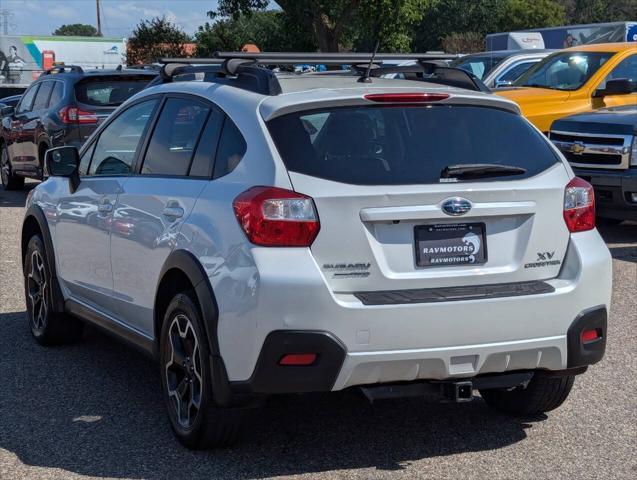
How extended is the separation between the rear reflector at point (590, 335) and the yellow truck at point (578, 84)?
8676 mm

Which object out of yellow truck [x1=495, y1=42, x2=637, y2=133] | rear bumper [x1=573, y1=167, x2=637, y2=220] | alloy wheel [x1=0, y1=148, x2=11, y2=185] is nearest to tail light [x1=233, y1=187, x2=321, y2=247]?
rear bumper [x1=573, y1=167, x2=637, y2=220]

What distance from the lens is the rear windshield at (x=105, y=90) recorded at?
15.4 m

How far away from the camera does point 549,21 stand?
86.2 m

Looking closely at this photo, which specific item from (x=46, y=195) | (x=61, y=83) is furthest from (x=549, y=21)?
(x=46, y=195)

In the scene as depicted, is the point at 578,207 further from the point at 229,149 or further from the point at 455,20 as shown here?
the point at 455,20

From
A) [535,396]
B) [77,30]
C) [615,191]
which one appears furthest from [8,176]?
[77,30]

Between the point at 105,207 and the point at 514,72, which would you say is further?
the point at 514,72

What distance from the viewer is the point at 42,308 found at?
7277 mm

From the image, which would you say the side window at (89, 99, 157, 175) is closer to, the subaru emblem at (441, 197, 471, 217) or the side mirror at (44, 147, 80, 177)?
the side mirror at (44, 147, 80, 177)

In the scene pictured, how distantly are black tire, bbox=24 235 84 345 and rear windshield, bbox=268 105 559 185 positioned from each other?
2.83 meters

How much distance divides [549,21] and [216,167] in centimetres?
8464

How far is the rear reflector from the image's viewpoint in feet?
16.4

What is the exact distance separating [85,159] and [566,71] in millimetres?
9220

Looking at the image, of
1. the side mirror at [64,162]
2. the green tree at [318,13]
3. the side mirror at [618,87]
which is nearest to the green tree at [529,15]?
the green tree at [318,13]
